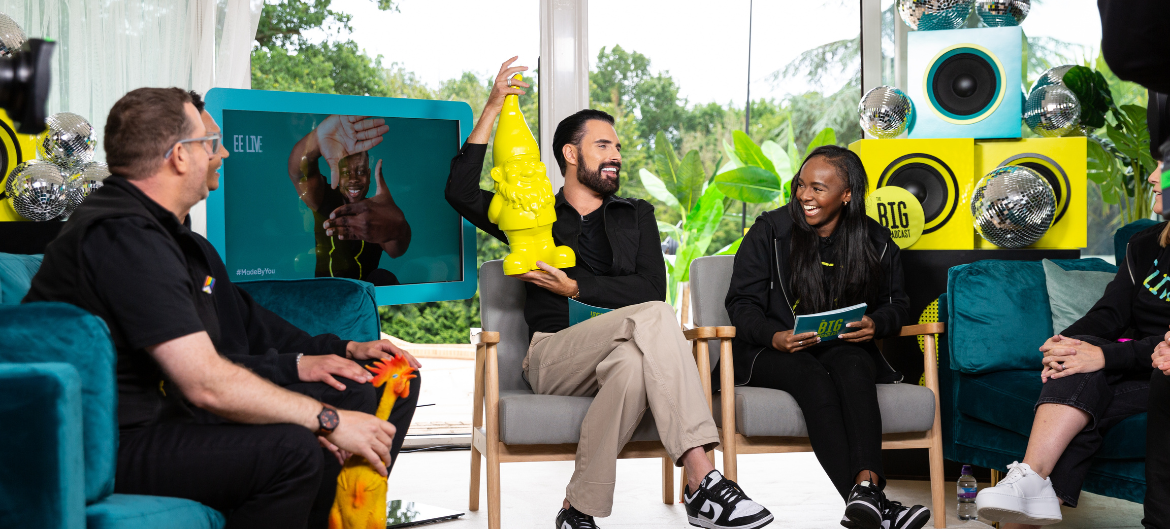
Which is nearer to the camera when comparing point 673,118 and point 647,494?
point 647,494

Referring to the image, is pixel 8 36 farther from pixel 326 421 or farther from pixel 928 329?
pixel 928 329

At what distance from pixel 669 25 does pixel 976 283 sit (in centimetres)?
217

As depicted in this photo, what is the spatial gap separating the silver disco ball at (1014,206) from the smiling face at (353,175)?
2.12 metres

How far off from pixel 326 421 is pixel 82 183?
68.4 inches

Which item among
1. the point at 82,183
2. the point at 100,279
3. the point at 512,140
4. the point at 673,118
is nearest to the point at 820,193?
the point at 512,140

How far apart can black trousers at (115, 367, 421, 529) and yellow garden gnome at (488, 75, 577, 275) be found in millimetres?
1140

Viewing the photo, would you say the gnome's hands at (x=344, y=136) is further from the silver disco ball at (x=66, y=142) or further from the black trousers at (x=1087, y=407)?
the black trousers at (x=1087, y=407)

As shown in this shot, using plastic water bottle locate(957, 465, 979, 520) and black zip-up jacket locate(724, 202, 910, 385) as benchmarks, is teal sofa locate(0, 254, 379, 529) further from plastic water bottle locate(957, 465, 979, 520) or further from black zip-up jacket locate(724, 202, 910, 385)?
plastic water bottle locate(957, 465, 979, 520)

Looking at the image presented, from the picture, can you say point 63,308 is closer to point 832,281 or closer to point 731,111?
point 832,281

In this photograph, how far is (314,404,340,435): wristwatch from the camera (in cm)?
161

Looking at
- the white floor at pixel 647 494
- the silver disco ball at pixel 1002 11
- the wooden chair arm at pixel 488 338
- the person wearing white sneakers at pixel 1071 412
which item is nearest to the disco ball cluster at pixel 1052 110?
the silver disco ball at pixel 1002 11

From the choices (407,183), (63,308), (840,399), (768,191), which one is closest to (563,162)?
(407,183)

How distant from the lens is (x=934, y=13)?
3.52m

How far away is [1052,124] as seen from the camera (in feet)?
11.0
